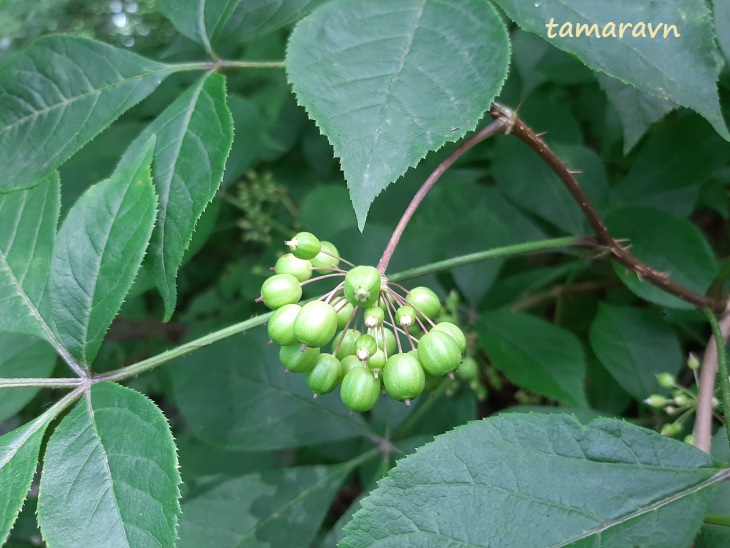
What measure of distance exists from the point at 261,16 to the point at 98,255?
0.78 meters

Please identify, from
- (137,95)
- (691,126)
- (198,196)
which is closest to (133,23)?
(137,95)

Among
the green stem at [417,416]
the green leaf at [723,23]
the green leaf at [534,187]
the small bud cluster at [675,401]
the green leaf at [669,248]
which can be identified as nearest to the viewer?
the green leaf at [723,23]

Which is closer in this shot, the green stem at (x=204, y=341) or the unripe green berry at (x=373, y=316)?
the unripe green berry at (x=373, y=316)

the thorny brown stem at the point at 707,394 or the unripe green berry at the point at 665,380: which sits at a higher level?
the thorny brown stem at the point at 707,394

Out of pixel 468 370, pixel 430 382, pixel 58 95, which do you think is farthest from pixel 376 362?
pixel 58 95

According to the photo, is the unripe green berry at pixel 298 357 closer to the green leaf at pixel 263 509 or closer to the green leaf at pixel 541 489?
the green leaf at pixel 541 489

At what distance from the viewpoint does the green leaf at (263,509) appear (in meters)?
1.88

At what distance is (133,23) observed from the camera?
4.27 m

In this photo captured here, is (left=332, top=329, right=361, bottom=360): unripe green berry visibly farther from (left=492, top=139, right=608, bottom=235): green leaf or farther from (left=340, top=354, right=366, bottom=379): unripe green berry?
(left=492, top=139, right=608, bottom=235): green leaf

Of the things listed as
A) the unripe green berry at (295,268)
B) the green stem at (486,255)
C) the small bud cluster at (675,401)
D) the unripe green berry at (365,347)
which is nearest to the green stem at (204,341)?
the green stem at (486,255)

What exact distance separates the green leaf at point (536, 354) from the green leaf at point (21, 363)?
4.65ft

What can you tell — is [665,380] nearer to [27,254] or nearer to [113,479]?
[113,479]

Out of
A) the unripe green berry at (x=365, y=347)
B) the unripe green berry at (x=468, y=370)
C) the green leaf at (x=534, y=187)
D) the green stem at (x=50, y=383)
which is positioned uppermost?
the unripe green berry at (x=365, y=347)

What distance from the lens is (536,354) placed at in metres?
2.04
